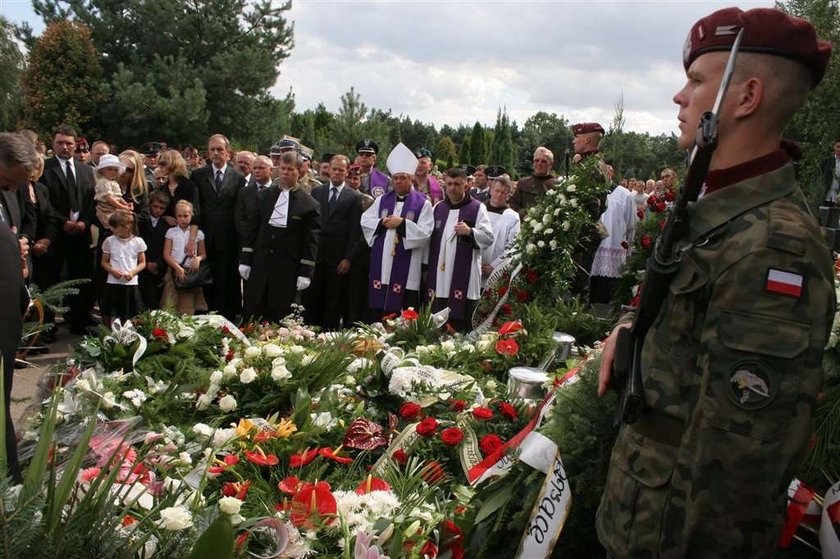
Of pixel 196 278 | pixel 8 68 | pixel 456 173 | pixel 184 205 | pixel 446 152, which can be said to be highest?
pixel 8 68

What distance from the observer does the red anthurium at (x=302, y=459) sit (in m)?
2.92

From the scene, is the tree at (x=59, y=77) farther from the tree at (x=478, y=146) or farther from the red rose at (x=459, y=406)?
the tree at (x=478, y=146)

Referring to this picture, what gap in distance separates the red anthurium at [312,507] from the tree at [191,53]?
66.2 ft

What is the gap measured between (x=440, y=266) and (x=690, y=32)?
5580 millimetres

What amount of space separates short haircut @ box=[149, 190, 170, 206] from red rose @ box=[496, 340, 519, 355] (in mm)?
4687

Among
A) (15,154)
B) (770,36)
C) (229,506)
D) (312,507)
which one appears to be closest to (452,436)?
(312,507)

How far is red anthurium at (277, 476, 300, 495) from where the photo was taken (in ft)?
8.67

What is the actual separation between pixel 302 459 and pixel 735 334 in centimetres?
199

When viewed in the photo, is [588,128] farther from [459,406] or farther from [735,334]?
[735,334]

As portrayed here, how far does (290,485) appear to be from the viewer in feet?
8.80

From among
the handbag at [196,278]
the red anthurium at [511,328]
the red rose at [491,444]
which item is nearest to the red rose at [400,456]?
the red rose at [491,444]

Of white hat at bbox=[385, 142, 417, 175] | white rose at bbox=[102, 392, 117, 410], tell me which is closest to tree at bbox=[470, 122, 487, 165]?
white hat at bbox=[385, 142, 417, 175]

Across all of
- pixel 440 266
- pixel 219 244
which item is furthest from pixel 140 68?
pixel 440 266

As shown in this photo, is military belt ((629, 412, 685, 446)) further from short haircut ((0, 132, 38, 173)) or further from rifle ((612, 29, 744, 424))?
short haircut ((0, 132, 38, 173))
